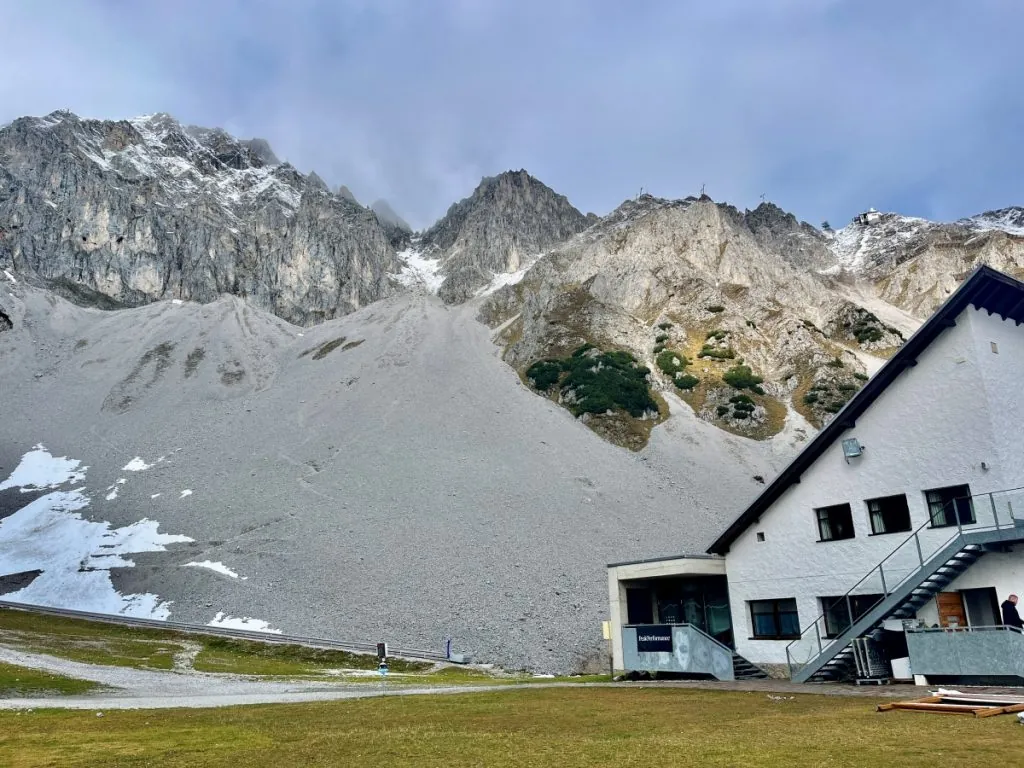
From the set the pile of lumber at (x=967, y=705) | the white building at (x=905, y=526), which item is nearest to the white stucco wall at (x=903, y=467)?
the white building at (x=905, y=526)

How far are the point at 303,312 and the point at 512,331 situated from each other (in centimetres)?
6457

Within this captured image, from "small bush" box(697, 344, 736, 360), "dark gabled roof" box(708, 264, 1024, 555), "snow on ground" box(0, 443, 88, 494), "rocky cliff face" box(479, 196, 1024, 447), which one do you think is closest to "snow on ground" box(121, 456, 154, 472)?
"snow on ground" box(0, 443, 88, 494)

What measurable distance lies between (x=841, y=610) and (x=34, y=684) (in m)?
32.4

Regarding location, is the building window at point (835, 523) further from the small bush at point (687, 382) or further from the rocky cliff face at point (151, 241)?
the rocky cliff face at point (151, 241)

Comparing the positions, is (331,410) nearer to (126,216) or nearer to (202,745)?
(202,745)

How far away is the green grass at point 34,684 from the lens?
2667cm

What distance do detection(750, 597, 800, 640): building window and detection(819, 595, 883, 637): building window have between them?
1.28 metres

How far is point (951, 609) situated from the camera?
71.8 feet

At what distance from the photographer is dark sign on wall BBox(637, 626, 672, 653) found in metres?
28.2

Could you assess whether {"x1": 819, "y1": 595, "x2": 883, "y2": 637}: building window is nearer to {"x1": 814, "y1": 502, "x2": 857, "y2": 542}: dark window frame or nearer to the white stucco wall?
the white stucco wall

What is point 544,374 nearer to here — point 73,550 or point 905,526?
point 73,550

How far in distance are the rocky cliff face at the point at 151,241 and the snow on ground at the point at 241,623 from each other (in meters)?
125

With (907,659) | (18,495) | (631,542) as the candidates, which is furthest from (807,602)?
(18,495)

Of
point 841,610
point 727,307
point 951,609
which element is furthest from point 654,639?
point 727,307
